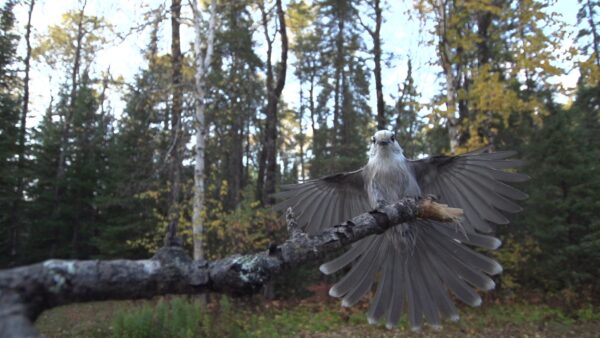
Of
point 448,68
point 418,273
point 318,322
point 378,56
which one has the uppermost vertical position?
point 378,56

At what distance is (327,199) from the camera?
372 centimetres

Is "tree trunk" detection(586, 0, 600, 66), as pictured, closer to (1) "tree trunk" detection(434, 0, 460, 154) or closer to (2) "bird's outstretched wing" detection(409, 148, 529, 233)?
(1) "tree trunk" detection(434, 0, 460, 154)

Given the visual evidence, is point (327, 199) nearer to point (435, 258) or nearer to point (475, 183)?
point (435, 258)

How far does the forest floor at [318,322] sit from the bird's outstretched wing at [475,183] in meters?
4.44

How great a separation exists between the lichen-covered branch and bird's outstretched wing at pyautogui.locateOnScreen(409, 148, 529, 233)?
193cm

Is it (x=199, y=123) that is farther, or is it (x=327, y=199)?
(x=199, y=123)

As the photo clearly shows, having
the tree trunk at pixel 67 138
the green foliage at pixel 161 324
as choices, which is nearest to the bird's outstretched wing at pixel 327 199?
the green foliage at pixel 161 324

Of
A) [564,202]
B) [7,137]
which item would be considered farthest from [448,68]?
[7,137]

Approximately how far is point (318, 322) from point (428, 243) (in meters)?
6.03

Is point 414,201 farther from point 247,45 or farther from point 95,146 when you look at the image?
point 95,146

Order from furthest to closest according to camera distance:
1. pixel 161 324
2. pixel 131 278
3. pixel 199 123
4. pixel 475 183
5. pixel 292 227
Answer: pixel 199 123, pixel 161 324, pixel 475 183, pixel 292 227, pixel 131 278

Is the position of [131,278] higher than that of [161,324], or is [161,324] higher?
[131,278]

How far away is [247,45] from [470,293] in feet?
45.3

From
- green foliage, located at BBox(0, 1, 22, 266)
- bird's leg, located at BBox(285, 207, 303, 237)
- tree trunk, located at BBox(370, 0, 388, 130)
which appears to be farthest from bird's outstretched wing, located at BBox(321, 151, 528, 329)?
green foliage, located at BBox(0, 1, 22, 266)
